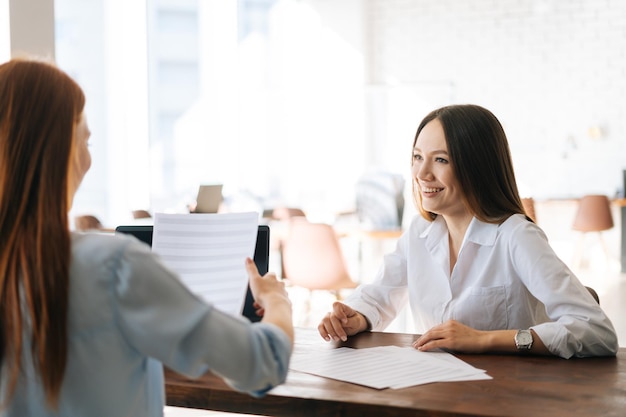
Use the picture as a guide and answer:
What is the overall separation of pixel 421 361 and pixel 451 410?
358 mm

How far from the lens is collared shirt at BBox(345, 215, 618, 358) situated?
1822mm

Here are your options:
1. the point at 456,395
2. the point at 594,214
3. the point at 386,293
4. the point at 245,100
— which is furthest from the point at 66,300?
the point at 245,100

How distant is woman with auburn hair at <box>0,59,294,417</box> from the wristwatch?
92 cm

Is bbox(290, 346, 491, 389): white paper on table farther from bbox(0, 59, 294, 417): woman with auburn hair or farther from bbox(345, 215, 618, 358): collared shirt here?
bbox(0, 59, 294, 417): woman with auburn hair

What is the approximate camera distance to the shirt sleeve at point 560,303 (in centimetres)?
180

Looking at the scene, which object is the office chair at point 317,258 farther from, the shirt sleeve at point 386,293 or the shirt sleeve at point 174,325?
the shirt sleeve at point 174,325

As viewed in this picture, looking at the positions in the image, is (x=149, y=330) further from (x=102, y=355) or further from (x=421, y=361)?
(x=421, y=361)

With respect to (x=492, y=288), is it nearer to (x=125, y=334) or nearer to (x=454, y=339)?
(x=454, y=339)

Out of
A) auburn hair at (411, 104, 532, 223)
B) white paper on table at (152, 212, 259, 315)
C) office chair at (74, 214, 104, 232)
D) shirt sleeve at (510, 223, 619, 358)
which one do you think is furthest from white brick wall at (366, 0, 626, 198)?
white paper on table at (152, 212, 259, 315)

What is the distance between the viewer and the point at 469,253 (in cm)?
217

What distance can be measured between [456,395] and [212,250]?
676 mm

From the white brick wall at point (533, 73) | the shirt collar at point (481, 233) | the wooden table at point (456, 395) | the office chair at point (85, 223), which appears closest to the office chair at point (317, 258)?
the office chair at point (85, 223)

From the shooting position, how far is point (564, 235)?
994 centimetres

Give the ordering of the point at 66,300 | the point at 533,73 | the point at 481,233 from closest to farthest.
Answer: the point at 66,300 < the point at 481,233 < the point at 533,73
